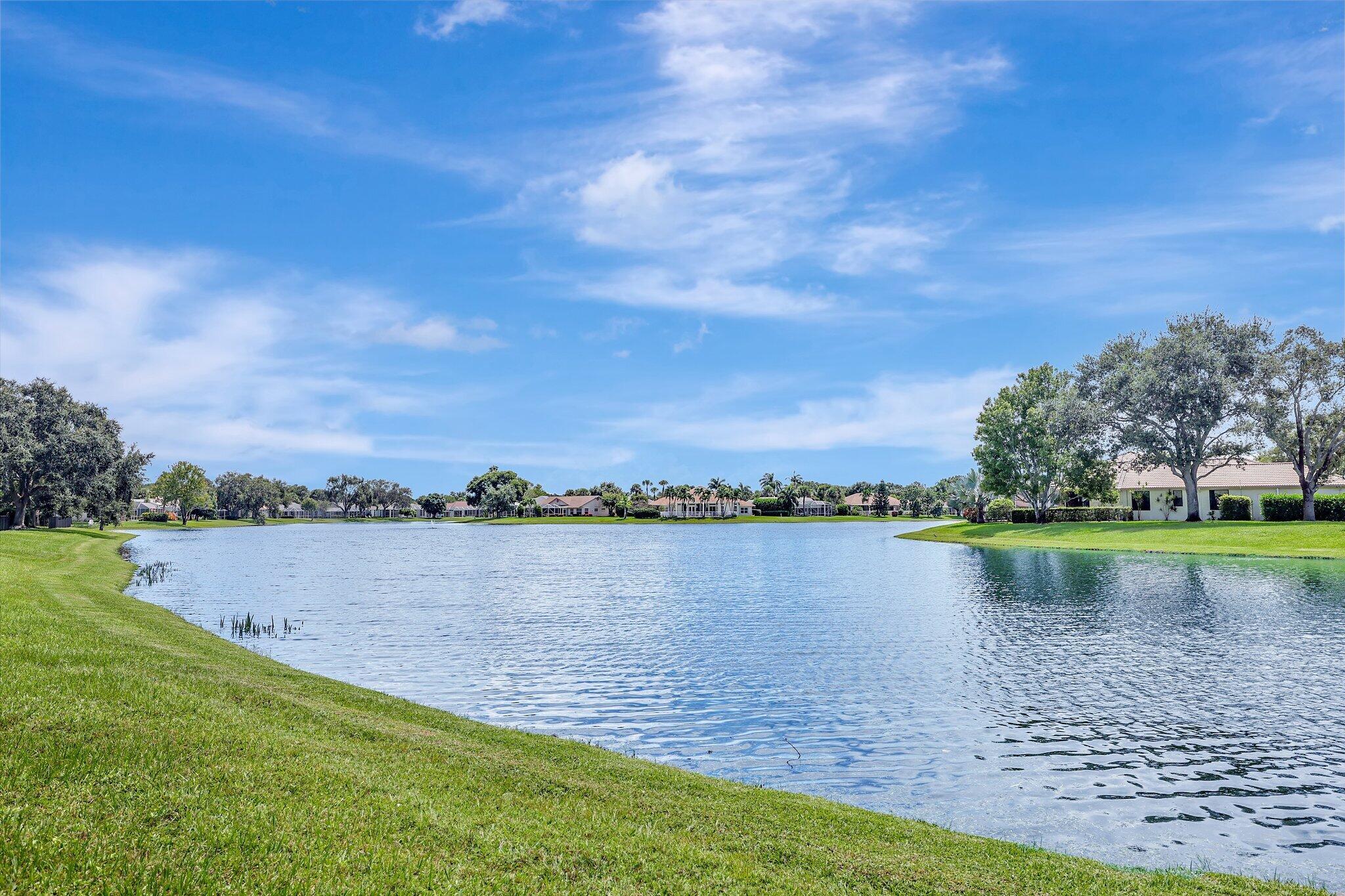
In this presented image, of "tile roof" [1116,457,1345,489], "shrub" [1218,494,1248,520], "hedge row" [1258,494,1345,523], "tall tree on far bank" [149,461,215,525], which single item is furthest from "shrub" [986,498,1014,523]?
"tall tree on far bank" [149,461,215,525]

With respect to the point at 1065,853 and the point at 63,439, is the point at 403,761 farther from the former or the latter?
the point at 63,439

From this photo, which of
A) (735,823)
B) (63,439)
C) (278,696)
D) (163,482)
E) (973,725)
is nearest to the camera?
(735,823)

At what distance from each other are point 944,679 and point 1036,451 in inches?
3288

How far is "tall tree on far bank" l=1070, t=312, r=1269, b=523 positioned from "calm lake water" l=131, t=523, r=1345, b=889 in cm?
2960

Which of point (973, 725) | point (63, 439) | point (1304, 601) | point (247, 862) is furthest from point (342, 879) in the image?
point (63, 439)

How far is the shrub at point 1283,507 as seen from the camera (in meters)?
74.0

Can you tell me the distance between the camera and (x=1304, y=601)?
32.4 metres

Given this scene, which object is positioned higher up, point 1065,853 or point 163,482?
point 163,482

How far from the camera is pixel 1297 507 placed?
2916 inches

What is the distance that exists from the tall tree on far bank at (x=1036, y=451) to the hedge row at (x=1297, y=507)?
14.8m

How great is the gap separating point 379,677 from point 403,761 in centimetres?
1100

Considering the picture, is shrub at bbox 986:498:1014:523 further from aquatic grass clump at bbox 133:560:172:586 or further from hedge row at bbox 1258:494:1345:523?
aquatic grass clump at bbox 133:560:172:586

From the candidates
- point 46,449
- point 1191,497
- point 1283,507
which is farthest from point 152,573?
point 1283,507

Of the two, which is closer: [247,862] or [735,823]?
A: [247,862]
